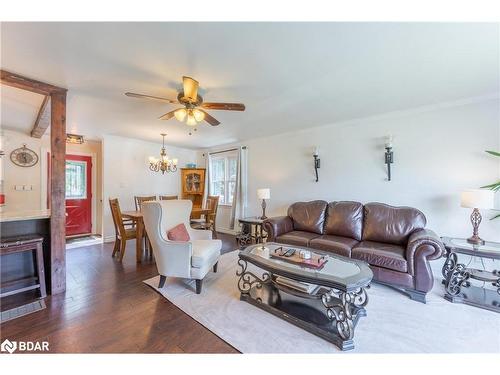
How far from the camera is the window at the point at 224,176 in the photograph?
18.1 ft

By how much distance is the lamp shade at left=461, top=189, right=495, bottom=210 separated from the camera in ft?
7.33

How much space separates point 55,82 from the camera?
2230 millimetres

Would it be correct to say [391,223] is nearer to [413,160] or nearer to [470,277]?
[470,277]

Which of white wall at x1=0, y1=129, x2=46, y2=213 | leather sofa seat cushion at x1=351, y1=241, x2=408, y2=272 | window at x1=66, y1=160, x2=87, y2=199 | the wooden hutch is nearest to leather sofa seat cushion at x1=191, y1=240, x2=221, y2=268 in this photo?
leather sofa seat cushion at x1=351, y1=241, x2=408, y2=272

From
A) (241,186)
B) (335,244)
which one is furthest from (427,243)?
(241,186)

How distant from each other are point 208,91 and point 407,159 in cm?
302

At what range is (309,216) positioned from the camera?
3570mm

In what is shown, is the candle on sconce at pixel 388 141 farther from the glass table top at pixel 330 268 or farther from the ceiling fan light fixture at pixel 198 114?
the ceiling fan light fixture at pixel 198 114

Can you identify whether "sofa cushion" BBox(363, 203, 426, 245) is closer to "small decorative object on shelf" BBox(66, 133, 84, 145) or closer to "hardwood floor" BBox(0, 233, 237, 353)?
"hardwood floor" BBox(0, 233, 237, 353)

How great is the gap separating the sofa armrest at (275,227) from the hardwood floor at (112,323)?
1770mm

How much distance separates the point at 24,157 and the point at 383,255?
21.0 ft

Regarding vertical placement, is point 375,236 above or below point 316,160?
below

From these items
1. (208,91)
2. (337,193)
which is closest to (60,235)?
(208,91)

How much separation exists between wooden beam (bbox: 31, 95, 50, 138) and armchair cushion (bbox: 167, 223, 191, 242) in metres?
2.19
